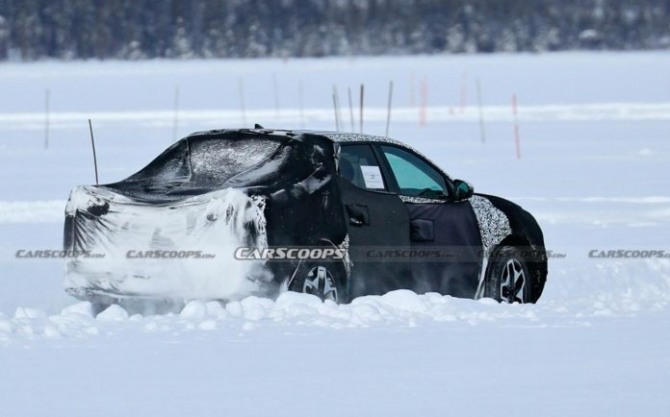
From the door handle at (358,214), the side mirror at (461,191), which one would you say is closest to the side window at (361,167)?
the door handle at (358,214)

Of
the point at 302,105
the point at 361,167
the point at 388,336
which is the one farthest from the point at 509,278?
the point at 302,105

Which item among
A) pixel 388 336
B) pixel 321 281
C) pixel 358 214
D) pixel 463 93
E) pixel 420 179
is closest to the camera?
pixel 388 336

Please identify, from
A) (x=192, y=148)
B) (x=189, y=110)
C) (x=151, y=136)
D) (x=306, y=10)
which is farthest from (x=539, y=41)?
(x=192, y=148)

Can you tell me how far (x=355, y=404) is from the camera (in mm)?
7461

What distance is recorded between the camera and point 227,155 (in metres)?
10.1

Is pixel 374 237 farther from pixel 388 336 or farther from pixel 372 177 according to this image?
pixel 388 336

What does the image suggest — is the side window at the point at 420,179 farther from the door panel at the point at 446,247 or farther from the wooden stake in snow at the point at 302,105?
the wooden stake in snow at the point at 302,105

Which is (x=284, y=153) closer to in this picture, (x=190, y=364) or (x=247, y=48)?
(x=190, y=364)

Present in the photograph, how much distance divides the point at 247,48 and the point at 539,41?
21996 mm

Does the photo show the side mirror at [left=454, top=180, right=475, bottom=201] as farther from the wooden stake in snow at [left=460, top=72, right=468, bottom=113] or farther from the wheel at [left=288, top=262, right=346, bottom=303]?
the wooden stake in snow at [left=460, top=72, right=468, bottom=113]

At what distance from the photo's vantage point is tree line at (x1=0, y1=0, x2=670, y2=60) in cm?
11238

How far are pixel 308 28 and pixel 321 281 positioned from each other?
111m

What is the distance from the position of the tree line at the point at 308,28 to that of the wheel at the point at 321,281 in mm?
100801

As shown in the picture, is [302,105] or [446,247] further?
[302,105]
